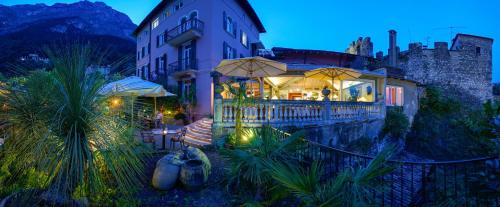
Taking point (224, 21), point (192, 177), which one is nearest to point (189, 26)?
point (224, 21)

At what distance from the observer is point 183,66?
1917cm

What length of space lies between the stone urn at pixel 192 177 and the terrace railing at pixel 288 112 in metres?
3.35

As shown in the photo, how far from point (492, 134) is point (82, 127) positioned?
4.15 metres

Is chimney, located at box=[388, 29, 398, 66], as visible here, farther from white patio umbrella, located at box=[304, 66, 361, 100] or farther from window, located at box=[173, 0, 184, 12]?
window, located at box=[173, 0, 184, 12]

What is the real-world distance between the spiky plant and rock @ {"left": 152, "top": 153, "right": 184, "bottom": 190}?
5.22 ft

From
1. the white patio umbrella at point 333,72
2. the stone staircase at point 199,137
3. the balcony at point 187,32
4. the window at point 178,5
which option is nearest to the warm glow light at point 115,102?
the stone staircase at point 199,137

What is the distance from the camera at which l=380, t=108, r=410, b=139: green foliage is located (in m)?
13.8

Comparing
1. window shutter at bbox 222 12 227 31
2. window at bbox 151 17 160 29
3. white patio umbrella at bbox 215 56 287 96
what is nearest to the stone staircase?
white patio umbrella at bbox 215 56 287 96

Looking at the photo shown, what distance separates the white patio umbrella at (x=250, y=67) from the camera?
28.2ft

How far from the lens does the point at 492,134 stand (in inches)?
92.7

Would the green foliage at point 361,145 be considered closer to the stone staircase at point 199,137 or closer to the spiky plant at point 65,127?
the stone staircase at point 199,137

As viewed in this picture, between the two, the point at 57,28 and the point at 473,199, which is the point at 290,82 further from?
the point at 57,28

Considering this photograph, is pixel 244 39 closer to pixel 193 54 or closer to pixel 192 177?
pixel 193 54

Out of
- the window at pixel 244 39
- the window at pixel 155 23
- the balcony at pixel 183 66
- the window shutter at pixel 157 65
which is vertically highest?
the window at pixel 155 23
